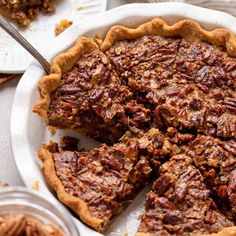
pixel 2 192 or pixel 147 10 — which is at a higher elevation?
pixel 147 10

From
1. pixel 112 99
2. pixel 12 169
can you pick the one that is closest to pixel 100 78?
pixel 112 99

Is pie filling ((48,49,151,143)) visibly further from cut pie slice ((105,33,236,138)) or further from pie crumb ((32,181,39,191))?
pie crumb ((32,181,39,191))

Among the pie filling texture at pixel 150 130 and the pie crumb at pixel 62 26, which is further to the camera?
the pie crumb at pixel 62 26

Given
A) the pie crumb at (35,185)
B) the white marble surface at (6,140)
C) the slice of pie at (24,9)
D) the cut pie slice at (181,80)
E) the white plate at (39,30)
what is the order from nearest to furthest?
1. the pie crumb at (35,185)
2. the cut pie slice at (181,80)
3. the white marble surface at (6,140)
4. the white plate at (39,30)
5. the slice of pie at (24,9)

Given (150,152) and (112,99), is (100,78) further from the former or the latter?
(150,152)

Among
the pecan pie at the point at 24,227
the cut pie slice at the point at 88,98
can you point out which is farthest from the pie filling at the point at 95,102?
the pecan pie at the point at 24,227

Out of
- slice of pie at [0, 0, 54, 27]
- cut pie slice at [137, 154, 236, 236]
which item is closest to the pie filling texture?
cut pie slice at [137, 154, 236, 236]

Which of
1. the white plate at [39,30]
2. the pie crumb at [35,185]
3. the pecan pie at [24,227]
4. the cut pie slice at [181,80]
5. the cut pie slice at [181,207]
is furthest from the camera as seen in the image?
the white plate at [39,30]

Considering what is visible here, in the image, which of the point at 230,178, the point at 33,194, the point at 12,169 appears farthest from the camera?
the point at 12,169

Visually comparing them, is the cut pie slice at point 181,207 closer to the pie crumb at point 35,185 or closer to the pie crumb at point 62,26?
the pie crumb at point 35,185
